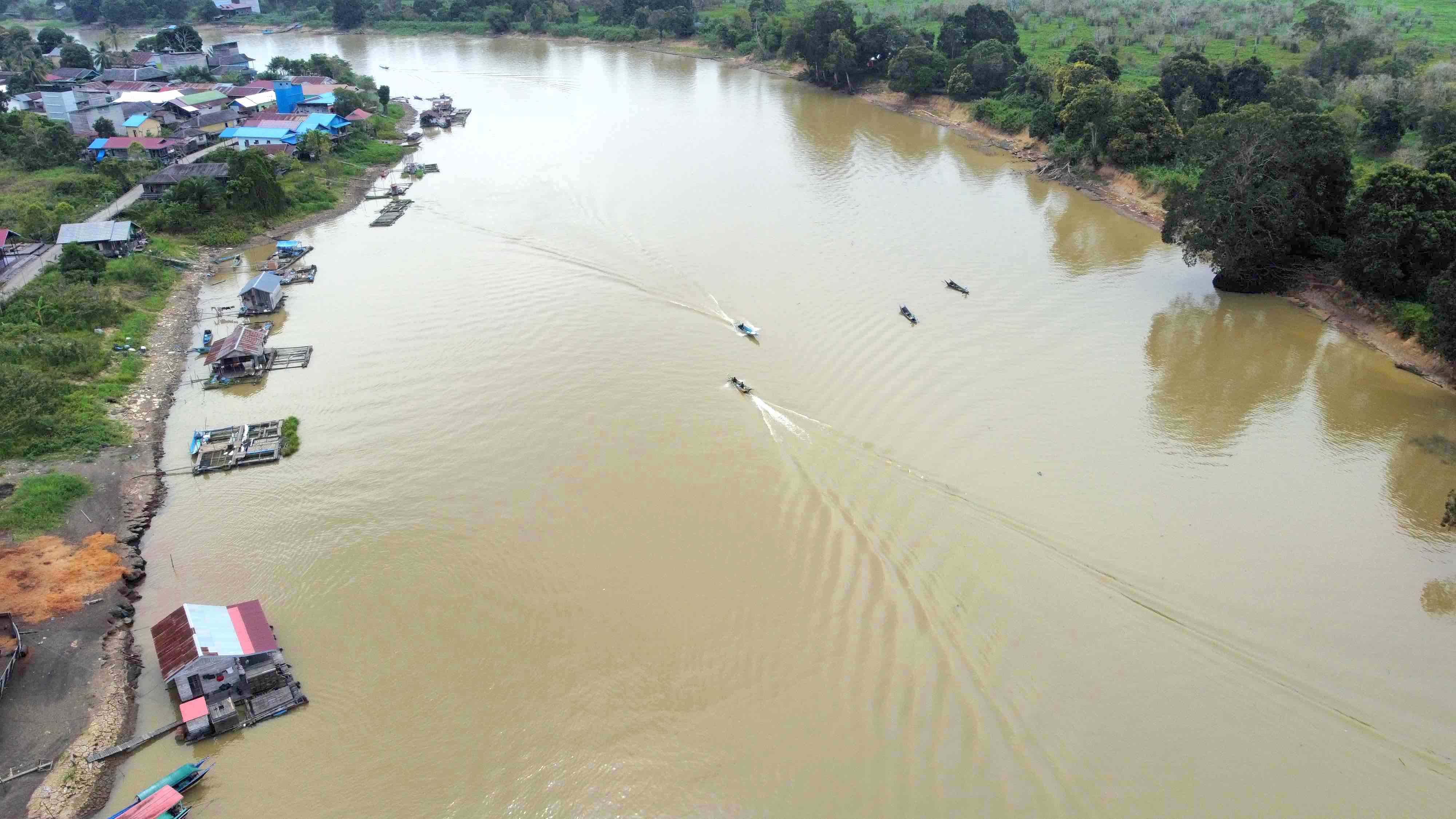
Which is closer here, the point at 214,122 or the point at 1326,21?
the point at 214,122

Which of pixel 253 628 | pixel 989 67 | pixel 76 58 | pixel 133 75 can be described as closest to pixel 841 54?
pixel 989 67

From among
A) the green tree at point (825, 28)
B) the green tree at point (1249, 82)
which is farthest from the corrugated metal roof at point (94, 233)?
the green tree at point (1249, 82)

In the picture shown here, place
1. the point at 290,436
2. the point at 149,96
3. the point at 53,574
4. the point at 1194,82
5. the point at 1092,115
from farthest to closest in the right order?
the point at 149,96
the point at 1194,82
the point at 1092,115
the point at 290,436
the point at 53,574

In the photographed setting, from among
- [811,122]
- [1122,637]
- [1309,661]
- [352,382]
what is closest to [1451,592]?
[1309,661]

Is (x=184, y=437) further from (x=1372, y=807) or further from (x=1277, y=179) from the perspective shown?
(x=1277, y=179)

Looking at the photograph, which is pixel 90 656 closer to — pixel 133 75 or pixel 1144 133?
pixel 1144 133

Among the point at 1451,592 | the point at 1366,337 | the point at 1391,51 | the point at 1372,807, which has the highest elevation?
the point at 1391,51

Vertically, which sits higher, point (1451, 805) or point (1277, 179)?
point (1277, 179)
